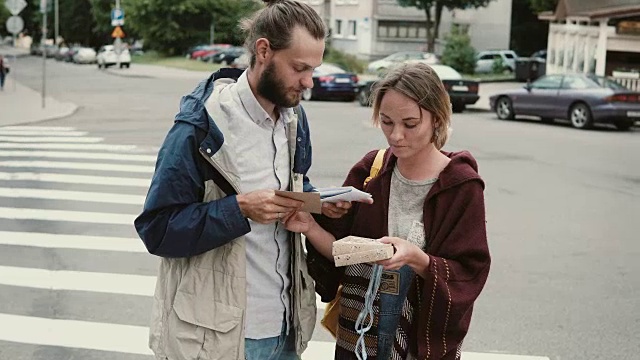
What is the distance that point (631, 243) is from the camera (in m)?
9.17

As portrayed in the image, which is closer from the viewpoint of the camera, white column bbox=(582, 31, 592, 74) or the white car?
white column bbox=(582, 31, 592, 74)

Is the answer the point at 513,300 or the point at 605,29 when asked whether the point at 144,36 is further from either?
the point at 513,300

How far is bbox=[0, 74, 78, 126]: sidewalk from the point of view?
76.1ft

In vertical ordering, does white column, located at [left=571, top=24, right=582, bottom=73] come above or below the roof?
below

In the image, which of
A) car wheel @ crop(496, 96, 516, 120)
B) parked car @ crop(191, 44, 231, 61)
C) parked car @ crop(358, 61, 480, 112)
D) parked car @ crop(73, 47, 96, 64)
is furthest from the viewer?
parked car @ crop(73, 47, 96, 64)

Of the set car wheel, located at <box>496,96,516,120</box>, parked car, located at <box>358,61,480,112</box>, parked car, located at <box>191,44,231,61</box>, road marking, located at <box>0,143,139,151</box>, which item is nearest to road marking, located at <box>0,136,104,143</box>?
road marking, located at <box>0,143,139,151</box>

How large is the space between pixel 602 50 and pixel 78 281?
83.8 ft

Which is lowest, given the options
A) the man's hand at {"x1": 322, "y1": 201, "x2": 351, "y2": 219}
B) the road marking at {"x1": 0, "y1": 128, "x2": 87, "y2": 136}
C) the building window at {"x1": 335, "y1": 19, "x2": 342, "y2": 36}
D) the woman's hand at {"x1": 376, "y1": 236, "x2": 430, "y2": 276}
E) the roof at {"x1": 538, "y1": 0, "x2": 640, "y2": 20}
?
the road marking at {"x1": 0, "y1": 128, "x2": 87, "y2": 136}

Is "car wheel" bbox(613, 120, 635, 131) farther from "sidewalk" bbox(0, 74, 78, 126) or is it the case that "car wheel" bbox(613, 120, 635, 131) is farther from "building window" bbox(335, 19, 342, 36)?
"building window" bbox(335, 19, 342, 36)

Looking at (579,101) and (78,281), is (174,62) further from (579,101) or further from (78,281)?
(78,281)

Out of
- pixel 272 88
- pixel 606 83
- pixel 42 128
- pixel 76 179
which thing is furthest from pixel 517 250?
pixel 42 128

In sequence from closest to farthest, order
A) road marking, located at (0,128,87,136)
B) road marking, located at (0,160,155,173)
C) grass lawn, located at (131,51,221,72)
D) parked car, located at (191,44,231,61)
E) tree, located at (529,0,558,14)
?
road marking, located at (0,160,155,173) < road marking, located at (0,128,87,136) < tree, located at (529,0,558,14) < grass lawn, located at (131,51,221,72) < parked car, located at (191,44,231,61)

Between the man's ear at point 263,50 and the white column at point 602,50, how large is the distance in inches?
1121

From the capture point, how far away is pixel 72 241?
9023 mm
